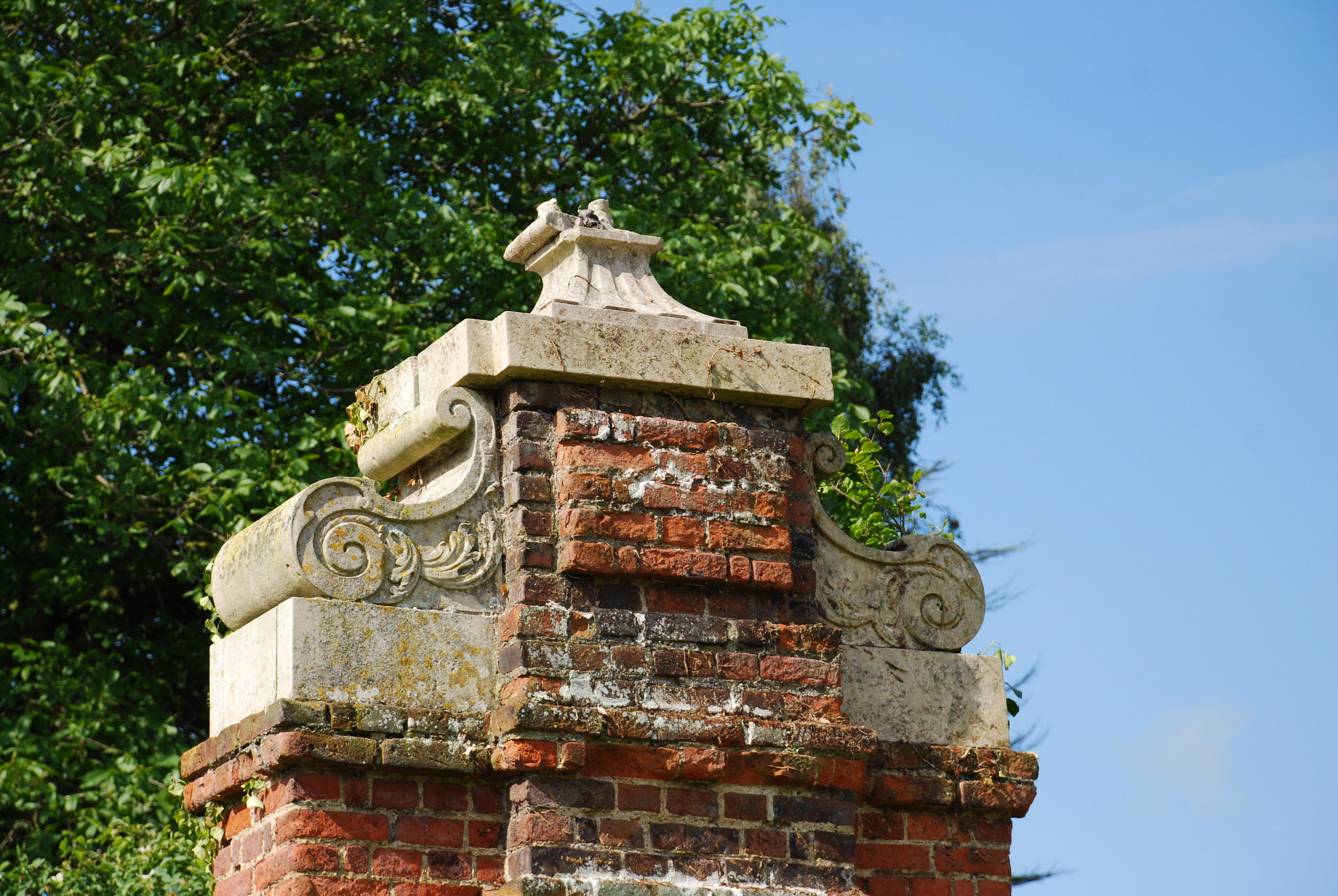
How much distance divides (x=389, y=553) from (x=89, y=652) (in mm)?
5985

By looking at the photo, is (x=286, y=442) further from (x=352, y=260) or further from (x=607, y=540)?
(x=607, y=540)

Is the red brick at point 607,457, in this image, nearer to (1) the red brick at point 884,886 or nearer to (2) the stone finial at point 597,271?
(2) the stone finial at point 597,271

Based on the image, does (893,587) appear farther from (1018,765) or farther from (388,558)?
(388,558)

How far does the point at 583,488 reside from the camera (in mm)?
4457

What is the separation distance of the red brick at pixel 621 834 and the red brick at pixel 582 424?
1.02 m

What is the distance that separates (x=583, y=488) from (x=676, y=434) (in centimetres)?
34

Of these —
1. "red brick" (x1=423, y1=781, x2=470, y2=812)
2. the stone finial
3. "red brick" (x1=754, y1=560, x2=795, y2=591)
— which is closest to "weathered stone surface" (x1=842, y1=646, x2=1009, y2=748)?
"red brick" (x1=754, y1=560, x2=795, y2=591)

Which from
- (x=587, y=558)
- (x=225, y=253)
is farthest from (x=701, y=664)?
(x=225, y=253)

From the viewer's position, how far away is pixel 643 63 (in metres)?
11.6

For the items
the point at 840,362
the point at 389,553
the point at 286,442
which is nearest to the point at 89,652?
the point at 286,442

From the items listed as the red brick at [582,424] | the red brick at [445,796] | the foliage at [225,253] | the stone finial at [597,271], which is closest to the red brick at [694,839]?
the red brick at [445,796]

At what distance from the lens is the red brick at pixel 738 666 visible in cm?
448

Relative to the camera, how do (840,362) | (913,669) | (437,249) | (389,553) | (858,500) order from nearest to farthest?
1. (389,553)
2. (913,669)
3. (858,500)
4. (437,249)
5. (840,362)

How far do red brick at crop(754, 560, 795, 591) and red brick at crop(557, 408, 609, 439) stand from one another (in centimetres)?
56
